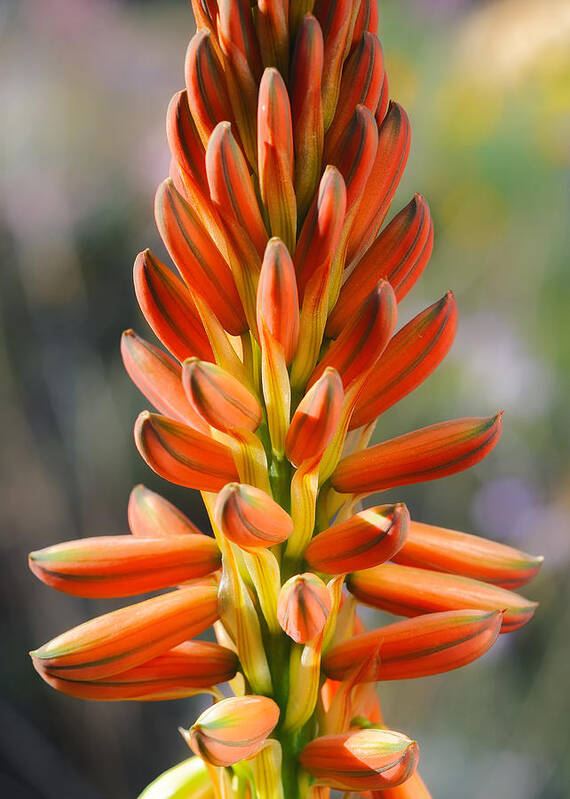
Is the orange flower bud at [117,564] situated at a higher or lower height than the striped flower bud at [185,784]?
higher

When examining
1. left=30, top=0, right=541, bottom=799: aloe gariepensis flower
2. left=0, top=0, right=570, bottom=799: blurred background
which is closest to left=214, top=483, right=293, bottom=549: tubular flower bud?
left=30, top=0, right=541, bottom=799: aloe gariepensis flower

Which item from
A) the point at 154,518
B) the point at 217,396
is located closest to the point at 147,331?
the point at 154,518

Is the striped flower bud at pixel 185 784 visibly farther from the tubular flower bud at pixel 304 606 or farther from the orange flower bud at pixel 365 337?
the orange flower bud at pixel 365 337

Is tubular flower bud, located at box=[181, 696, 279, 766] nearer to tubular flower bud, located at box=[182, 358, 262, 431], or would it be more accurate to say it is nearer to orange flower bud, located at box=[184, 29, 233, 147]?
tubular flower bud, located at box=[182, 358, 262, 431]

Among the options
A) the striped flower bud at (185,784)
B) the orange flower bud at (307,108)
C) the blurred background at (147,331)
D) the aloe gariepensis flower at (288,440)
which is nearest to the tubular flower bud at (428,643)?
the aloe gariepensis flower at (288,440)

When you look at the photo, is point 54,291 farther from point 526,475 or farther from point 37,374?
point 526,475

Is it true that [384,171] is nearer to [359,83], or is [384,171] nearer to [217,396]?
[359,83]

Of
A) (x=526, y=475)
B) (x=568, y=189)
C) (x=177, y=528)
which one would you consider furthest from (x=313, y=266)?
(x=568, y=189)
